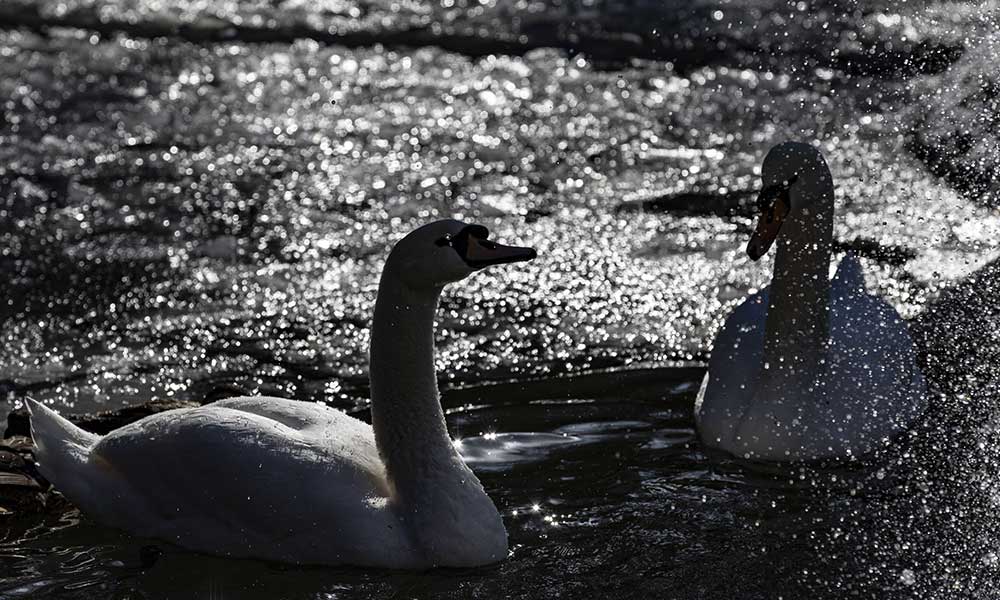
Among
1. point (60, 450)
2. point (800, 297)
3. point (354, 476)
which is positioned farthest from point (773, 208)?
point (60, 450)

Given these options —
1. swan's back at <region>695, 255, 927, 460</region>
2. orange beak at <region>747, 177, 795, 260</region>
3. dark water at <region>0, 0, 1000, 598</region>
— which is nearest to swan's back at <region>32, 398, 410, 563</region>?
dark water at <region>0, 0, 1000, 598</region>

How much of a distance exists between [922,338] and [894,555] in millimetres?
2131

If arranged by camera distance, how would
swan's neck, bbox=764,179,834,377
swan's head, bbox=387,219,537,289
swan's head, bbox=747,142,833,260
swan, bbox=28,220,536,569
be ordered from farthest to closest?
1. swan's neck, bbox=764,179,834,377
2. swan's head, bbox=747,142,833,260
3. swan, bbox=28,220,536,569
4. swan's head, bbox=387,219,537,289

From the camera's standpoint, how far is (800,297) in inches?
247

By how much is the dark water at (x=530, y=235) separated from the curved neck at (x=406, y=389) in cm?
38

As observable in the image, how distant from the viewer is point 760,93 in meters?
10.7

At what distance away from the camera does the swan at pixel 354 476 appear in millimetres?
5117

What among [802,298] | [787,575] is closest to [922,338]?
[802,298]

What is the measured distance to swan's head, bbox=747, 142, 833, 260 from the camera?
603 centimetres

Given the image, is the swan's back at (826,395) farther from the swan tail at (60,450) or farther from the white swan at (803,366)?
the swan tail at (60,450)

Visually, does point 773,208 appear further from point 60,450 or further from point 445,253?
point 60,450

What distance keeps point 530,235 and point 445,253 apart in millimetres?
3901

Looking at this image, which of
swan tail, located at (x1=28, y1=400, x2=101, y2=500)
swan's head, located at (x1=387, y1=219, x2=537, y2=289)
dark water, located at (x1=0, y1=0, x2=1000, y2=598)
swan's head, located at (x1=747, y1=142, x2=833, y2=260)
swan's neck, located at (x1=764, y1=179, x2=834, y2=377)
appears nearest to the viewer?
swan's head, located at (x1=387, y1=219, x2=537, y2=289)

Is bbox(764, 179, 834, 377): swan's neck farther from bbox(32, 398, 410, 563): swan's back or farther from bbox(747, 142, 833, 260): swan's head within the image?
bbox(32, 398, 410, 563): swan's back
